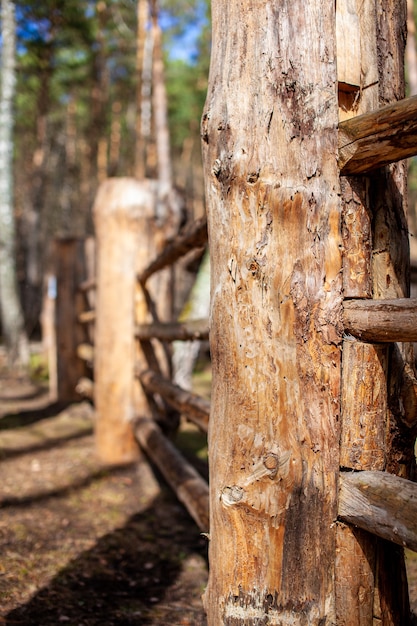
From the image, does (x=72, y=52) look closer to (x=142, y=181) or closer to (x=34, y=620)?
(x=142, y=181)

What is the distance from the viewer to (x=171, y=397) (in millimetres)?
2713

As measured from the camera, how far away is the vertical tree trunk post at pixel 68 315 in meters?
6.17

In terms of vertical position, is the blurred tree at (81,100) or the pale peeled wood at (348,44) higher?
the blurred tree at (81,100)

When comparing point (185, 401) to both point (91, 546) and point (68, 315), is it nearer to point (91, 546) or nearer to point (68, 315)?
point (91, 546)

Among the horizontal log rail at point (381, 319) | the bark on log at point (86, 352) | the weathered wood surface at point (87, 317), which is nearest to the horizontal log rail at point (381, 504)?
the horizontal log rail at point (381, 319)

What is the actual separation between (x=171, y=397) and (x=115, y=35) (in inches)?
677

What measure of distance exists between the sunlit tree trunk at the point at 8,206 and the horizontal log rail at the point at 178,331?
21.4 ft

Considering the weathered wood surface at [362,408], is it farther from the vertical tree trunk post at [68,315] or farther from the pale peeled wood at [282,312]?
the vertical tree trunk post at [68,315]

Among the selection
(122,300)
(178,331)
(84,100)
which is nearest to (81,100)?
(84,100)

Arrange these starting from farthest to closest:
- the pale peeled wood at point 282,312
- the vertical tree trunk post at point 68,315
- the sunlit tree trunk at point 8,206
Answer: the sunlit tree trunk at point 8,206 → the vertical tree trunk post at point 68,315 → the pale peeled wood at point 282,312

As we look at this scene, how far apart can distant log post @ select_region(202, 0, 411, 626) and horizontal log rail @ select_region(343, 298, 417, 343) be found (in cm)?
4

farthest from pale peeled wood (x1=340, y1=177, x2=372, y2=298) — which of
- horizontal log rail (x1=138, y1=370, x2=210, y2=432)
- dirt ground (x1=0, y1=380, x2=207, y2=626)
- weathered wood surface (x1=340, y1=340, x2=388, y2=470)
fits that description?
dirt ground (x1=0, y1=380, x2=207, y2=626)

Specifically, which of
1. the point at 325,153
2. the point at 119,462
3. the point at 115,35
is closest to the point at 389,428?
the point at 325,153

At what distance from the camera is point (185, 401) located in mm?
2430
